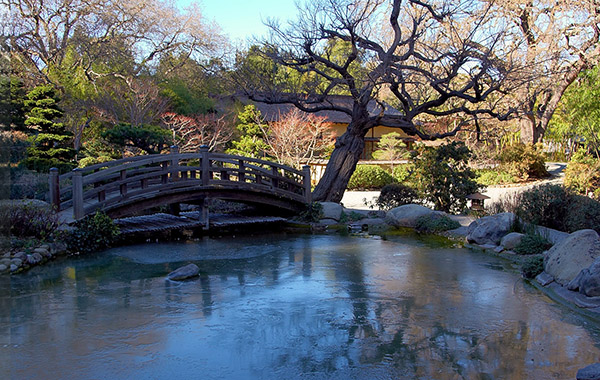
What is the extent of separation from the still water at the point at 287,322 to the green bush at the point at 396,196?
489 centimetres

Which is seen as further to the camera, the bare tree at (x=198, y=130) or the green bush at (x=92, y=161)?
the bare tree at (x=198, y=130)

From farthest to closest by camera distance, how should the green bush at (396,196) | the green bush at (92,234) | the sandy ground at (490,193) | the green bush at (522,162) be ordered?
the green bush at (522,162) < the sandy ground at (490,193) < the green bush at (396,196) < the green bush at (92,234)

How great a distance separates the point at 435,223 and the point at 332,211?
2.68 m

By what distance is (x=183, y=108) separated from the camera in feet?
72.4

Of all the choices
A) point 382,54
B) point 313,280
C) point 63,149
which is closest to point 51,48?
point 63,149

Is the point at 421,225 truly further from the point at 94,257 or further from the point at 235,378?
the point at 235,378

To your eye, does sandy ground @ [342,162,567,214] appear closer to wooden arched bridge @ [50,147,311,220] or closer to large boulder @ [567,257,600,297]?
wooden arched bridge @ [50,147,311,220]

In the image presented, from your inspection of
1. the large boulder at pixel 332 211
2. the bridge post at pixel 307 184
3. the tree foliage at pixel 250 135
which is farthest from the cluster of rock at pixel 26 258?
the tree foliage at pixel 250 135

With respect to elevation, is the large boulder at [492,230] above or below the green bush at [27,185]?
below

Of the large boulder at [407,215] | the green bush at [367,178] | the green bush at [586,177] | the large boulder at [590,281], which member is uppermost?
the green bush at [367,178]

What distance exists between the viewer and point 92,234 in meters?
9.71

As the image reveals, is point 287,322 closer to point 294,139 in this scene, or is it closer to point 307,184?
point 307,184

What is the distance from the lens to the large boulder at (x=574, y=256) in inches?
276

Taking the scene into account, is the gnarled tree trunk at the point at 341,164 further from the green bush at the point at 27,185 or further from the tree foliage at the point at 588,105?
the tree foliage at the point at 588,105
